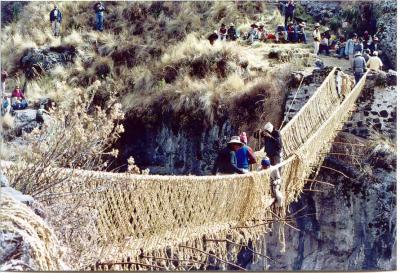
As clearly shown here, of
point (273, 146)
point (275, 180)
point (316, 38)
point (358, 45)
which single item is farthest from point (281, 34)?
point (275, 180)

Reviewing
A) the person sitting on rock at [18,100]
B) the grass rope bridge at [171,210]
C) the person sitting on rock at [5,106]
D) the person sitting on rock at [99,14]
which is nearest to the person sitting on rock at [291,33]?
the grass rope bridge at [171,210]

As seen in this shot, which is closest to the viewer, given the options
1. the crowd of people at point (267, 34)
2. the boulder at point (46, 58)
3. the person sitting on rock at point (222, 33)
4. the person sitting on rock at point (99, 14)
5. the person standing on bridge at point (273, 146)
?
the person standing on bridge at point (273, 146)

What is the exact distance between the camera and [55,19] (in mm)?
11062

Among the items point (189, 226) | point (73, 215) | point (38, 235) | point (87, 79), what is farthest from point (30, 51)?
point (38, 235)

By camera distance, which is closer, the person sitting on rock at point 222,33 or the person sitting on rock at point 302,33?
the person sitting on rock at point 302,33

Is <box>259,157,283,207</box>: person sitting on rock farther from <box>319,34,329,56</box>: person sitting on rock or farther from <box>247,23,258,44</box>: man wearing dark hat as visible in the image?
<box>319,34,329,56</box>: person sitting on rock

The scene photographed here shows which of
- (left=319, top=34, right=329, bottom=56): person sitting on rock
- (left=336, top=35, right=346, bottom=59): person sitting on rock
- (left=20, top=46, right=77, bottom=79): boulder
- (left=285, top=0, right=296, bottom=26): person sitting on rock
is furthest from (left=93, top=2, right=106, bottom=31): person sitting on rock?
(left=336, top=35, right=346, bottom=59): person sitting on rock

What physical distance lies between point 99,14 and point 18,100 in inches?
71.1

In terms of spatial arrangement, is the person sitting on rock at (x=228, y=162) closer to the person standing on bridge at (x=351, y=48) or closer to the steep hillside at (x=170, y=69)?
the steep hillside at (x=170, y=69)

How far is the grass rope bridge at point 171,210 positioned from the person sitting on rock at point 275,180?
0.10m

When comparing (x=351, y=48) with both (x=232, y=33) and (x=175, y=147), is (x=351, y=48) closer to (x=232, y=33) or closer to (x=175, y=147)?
(x=232, y=33)

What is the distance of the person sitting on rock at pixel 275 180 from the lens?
836 cm

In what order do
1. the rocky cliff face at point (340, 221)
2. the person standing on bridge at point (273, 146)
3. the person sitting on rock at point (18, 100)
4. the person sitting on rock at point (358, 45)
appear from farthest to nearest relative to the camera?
the person sitting on rock at point (358, 45) < the person sitting on rock at point (18, 100) < the rocky cliff face at point (340, 221) < the person standing on bridge at point (273, 146)

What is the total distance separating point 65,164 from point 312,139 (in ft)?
12.8
